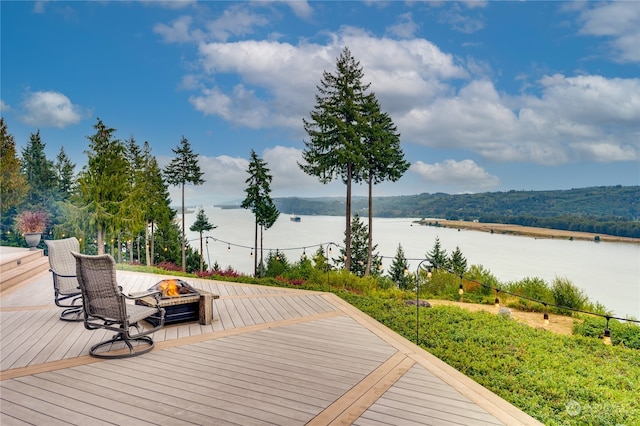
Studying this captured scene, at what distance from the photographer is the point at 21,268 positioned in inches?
341

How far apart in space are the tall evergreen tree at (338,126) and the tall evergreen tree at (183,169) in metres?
12.6

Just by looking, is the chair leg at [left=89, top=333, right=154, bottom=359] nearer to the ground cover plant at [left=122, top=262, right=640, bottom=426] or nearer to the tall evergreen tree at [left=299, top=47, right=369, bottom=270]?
the ground cover plant at [left=122, top=262, right=640, bottom=426]

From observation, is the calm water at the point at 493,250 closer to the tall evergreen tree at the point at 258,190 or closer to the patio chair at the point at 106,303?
the tall evergreen tree at the point at 258,190

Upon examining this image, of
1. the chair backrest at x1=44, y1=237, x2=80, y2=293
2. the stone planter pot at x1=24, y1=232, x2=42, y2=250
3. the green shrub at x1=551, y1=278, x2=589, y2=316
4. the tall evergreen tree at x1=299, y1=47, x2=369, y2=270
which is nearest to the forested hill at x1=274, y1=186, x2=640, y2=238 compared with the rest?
the tall evergreen tree at x1=299, y1=47, x2=369, y2=270

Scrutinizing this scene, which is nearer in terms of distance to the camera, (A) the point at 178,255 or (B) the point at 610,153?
(B) the point at 610,153

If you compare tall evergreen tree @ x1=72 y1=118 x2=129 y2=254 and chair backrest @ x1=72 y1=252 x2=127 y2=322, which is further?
tall evergreen tree @ x1=72 y1=118 x2=129 y2=254

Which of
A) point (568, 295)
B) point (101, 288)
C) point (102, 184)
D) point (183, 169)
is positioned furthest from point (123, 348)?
point (183, 169)

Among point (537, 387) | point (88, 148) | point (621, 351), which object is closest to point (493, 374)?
point (537, 387)

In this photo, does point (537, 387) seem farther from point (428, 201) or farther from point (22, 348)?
point (428, 201)

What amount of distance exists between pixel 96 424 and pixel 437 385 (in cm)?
270

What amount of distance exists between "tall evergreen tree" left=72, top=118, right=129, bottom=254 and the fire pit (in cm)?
1146

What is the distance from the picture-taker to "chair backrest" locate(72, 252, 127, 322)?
3936 mm

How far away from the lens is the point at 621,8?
13.2 meters

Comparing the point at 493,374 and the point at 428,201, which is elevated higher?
the point at 428,201
